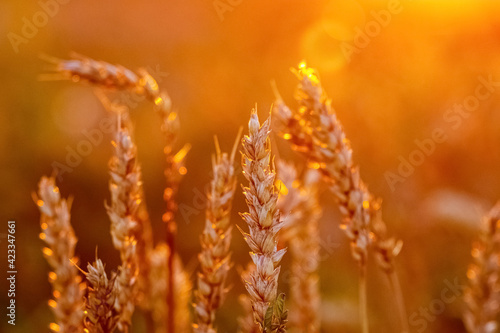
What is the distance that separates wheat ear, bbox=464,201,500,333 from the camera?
1325 millimetres

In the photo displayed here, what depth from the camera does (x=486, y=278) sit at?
134 centimetres

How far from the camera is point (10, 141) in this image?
145 inches

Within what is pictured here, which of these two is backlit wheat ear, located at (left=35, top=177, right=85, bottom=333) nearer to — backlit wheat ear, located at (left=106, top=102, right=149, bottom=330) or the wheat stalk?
backlit wheat ear, located at (left=106, top=102, right=149, bottom=330)

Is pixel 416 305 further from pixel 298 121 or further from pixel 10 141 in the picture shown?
pixel 10 141

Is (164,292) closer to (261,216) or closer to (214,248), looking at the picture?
(214,248)

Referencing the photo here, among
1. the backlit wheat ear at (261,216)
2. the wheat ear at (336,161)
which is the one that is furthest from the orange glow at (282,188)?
the wheat ear at (336,161)

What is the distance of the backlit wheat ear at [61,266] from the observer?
1.16m

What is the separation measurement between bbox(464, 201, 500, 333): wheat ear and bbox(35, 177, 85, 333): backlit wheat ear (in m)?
0.97

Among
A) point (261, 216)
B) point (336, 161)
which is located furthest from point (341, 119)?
point (261, 216)

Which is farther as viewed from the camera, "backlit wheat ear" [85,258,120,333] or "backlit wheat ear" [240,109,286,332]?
"backlit wheat ear" [85,258,120,333]

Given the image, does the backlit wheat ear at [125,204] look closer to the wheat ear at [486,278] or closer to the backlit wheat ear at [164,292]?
the backlit wheat ear at [164,292]

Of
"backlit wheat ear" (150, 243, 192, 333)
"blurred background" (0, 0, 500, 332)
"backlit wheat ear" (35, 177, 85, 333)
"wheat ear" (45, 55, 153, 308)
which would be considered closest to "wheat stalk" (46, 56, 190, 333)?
"wheat ear" (45, 55, 153, 308)

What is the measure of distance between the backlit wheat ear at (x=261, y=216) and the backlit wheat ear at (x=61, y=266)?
1.47 feet

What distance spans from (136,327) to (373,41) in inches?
108
